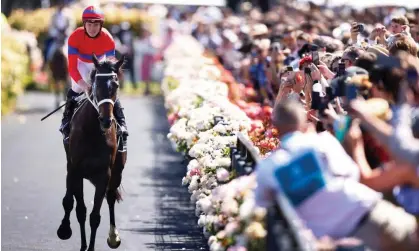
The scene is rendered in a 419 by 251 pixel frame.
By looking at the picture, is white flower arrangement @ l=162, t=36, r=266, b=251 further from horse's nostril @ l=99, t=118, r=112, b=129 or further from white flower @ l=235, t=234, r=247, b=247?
horse's nostril @ l=99, t=118, r=112, b=129

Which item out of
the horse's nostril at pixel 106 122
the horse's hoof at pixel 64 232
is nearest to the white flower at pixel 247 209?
the horse's nostril at pixel 106 122

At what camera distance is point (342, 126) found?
8688mm

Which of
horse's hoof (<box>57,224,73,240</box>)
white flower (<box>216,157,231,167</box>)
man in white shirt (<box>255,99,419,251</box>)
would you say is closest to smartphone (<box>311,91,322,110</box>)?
man in white shirt (<box>255,99,419,251</box>)

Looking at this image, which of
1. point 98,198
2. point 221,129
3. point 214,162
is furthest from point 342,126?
point 221,129

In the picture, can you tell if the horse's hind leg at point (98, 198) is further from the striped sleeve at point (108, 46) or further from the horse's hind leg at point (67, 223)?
the striped sleeve at point (108, 46)

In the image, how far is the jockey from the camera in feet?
43.1

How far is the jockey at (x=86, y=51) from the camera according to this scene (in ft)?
43.1

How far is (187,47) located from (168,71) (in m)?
3.57

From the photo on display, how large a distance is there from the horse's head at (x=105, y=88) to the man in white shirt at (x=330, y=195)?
427 cm

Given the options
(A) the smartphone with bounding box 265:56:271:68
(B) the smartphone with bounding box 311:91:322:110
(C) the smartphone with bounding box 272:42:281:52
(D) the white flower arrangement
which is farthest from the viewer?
(A) the smartphone with bounding box 265:56:271:68

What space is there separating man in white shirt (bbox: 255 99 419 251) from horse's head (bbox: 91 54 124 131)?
14.0ft

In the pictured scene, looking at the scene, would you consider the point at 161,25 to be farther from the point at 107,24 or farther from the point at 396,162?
the point at 396,162

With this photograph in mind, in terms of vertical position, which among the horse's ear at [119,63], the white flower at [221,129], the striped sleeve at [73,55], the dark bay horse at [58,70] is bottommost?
the dark bay horse at [58,70]

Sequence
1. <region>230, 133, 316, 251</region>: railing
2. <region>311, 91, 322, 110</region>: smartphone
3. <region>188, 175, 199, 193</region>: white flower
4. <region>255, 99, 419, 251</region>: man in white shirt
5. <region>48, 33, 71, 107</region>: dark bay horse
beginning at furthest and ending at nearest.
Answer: <region>48, 33, 71, 107</region>: dark bay horse
<region>188, 175, 199, 193</region>: white flower
<region>311, 91, 322, 110</region>: smartphone
<region>255, 99, 419, 251</region>: man in white shirt
<region>230, 133, 316, 251</region>: railing
